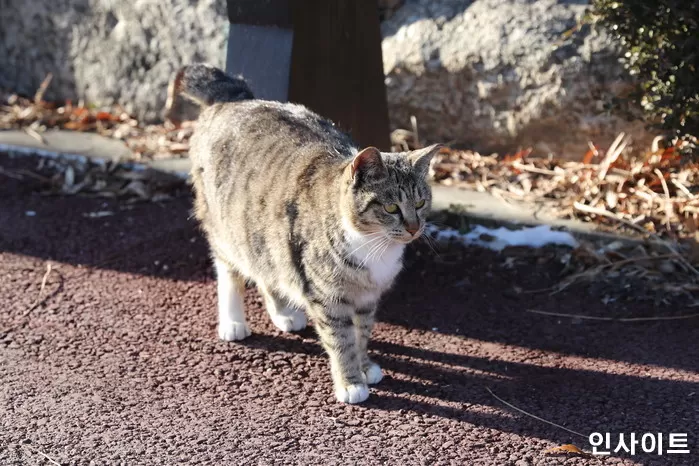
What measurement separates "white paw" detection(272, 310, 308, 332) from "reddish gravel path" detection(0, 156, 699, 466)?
0.20ft

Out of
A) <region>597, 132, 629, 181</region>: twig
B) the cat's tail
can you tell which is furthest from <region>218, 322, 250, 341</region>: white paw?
<region>597, 132, 629, 181</region>: twig

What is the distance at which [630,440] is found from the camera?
3.57m

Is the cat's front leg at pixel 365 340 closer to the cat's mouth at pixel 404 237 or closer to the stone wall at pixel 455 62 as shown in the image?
the cat's mouth at pixel 404 237

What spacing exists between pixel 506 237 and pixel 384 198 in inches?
68.9

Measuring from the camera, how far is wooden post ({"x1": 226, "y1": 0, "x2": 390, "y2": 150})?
5.05 m

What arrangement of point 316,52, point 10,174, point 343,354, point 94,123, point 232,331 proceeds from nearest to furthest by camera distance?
point 343,354 → point 232,331 → point 316,52 → point 10,174 → point 94,123

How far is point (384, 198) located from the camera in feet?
12.2

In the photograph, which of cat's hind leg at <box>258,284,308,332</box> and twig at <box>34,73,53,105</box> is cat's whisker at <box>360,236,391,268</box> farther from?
twig at <box>34,73,53,105</box>

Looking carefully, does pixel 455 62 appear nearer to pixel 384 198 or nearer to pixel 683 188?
pixel 683 188

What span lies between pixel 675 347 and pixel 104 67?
5.17m

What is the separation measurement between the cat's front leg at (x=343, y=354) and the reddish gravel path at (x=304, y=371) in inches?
3.5

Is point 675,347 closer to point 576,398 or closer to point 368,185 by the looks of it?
point 576,398

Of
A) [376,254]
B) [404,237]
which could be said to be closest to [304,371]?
[376,254]

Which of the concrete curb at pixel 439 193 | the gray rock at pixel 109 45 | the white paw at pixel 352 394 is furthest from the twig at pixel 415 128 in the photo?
the white paw at pixel 352 394
